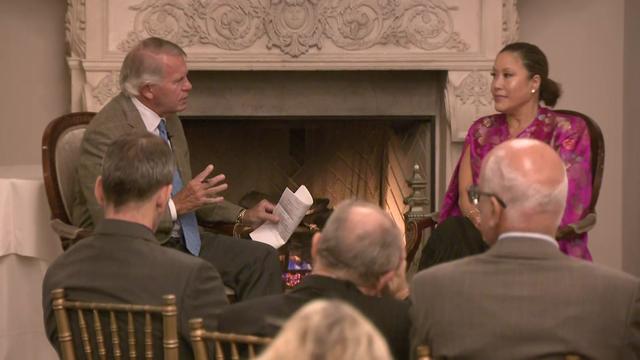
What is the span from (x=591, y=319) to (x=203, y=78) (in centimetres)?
324

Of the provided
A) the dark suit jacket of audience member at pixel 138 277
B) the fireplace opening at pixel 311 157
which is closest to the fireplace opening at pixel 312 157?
the fireplace opening at pixel 311 157

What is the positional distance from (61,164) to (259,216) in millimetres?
694

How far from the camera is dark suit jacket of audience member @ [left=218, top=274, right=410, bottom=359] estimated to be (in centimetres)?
206

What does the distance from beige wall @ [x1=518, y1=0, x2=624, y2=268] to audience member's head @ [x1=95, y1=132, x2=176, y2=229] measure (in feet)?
9.61

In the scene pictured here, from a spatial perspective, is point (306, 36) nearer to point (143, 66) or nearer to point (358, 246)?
point (143, 66)

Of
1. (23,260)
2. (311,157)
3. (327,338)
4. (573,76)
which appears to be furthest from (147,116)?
(327,338)

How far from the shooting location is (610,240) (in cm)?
513

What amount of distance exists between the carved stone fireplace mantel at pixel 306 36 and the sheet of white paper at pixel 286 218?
1181 mm

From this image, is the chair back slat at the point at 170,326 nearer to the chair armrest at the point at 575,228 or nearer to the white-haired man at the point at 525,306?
the white-haired man at the point at 525,306

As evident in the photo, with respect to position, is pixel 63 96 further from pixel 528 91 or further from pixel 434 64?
pixel 528 91

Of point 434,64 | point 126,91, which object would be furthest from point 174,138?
point 434,64

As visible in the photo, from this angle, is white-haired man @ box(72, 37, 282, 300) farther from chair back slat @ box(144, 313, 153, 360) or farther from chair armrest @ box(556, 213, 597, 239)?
chair back slat @ box(144, 313, 153, 360)

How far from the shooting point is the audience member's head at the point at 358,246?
2.06 metres

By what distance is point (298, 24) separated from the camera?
4.82 m
